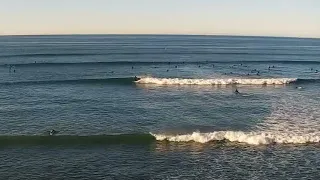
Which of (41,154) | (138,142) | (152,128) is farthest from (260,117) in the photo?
(41,154)

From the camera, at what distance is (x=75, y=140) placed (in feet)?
128

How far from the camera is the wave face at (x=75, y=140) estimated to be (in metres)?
38.4

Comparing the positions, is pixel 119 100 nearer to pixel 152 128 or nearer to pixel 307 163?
pixel 152 128

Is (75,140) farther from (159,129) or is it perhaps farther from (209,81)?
(209,81)

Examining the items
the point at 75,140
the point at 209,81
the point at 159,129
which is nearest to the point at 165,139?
the point at 159,129

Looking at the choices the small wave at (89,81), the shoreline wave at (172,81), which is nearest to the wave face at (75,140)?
the shoreline wave at (172,81)

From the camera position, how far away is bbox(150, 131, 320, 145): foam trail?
38750 millimetres

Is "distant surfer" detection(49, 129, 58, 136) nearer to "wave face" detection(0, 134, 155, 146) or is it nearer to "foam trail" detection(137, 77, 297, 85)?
"wave face" detection(0, 134, 155, 146)

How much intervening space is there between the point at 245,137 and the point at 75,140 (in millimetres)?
16117

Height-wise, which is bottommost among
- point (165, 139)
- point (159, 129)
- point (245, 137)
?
point (165, 139)

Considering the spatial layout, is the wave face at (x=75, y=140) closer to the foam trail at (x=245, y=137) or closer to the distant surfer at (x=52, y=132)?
the distant surfer at (x=52, y=132)

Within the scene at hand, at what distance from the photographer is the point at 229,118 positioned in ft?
155

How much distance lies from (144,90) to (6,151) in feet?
110

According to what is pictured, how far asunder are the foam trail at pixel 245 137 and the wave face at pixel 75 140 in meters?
2.07
